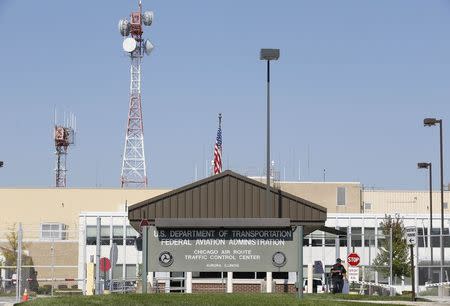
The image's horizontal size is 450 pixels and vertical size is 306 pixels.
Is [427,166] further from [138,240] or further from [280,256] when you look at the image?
[280,256]

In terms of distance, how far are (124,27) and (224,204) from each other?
66.0 meters

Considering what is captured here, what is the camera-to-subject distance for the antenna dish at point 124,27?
110188 millimetres

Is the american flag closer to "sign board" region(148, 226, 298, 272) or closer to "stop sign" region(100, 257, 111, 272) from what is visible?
"stop sign" region(100, 257, 111, 272)

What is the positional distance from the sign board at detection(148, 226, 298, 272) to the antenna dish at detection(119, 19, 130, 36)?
8013 centimetres

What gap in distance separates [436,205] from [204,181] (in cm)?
5840

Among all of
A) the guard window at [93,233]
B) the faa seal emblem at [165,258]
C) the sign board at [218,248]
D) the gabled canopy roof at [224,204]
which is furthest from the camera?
the guard window at [93,233]

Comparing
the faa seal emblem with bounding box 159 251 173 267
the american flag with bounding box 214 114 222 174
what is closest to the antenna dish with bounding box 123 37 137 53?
the american flag with bounding box 214 114 222 174

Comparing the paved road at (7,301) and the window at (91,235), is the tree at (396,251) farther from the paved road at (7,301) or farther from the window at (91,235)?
the paved road at (7,301)

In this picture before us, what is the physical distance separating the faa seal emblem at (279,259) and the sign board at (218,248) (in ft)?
0.13

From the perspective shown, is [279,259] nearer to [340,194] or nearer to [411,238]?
[411,238]

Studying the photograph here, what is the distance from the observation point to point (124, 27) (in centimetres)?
11025

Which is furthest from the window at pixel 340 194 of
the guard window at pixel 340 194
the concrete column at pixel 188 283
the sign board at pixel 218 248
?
the sign board at pixel 218 248

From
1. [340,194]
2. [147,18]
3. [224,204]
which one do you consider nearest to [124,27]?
[147,18]

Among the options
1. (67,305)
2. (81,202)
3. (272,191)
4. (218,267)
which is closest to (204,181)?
(272,191)
